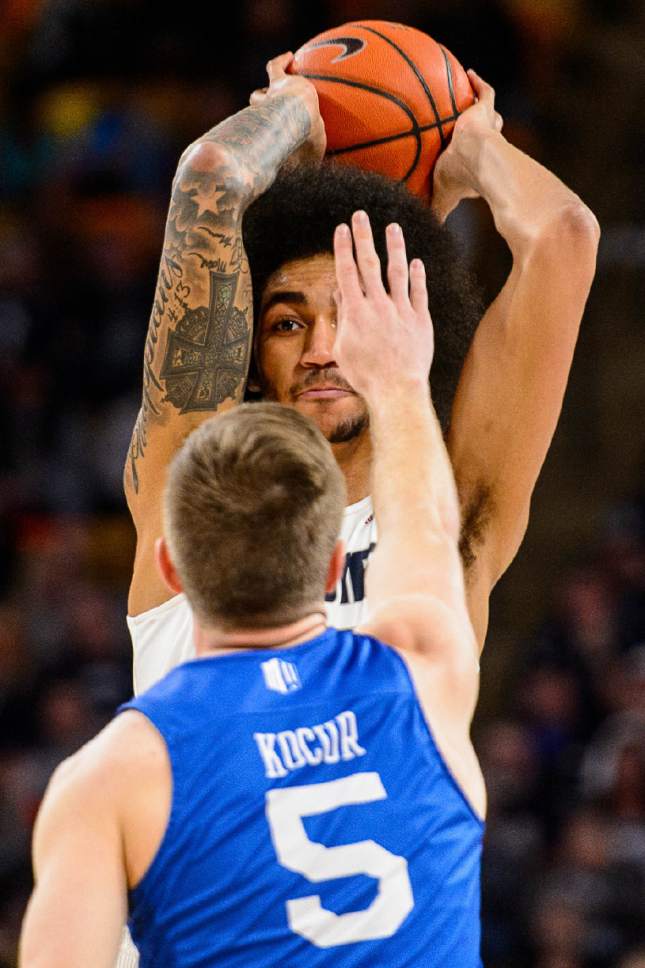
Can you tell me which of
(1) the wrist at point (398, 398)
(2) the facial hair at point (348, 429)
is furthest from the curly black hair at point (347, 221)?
(1) the wrist at point (398, 398)

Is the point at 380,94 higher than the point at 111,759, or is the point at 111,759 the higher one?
the point at 380,94

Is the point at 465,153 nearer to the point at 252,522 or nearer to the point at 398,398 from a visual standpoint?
the point at 398,398

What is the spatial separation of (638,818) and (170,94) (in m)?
5.20

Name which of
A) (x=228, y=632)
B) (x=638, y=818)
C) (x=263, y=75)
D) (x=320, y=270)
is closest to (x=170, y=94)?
A: (x=263, y=75)

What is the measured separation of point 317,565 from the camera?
7.32ft

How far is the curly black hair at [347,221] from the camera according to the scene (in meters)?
3.52

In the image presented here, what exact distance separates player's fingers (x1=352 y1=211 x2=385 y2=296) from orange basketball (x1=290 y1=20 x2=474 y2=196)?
85 cm

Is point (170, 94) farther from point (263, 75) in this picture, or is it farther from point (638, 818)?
point (638, 818)

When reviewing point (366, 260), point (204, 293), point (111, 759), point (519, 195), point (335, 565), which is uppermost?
point (366, 260)

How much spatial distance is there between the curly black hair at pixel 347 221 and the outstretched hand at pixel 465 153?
0.24ft

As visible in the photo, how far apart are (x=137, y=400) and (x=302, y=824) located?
6.49 metres

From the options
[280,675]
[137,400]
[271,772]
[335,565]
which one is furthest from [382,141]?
[137,400]

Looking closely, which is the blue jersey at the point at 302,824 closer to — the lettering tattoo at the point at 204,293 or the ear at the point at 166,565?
the ear at the point at 166,565

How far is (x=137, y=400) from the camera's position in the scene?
8469 mm
